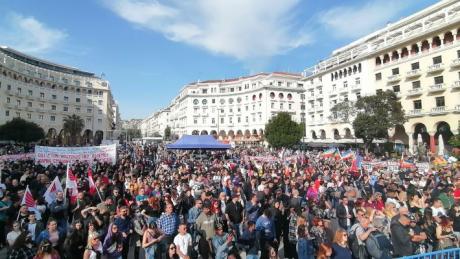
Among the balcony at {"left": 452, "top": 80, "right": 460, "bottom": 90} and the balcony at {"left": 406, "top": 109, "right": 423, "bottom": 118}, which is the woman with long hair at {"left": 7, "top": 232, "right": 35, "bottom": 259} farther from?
the balcony at {"left": 406, "top": 109, "right": 423, "bottom": 118}

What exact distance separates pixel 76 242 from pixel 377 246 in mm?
5534

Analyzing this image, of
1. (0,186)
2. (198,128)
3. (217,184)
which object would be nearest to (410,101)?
(217,184)

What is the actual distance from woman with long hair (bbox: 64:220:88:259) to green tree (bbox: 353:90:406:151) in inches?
1384

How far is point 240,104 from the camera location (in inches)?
3167

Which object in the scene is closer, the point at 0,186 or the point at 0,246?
the point at 0,246

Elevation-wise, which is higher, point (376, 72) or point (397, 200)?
point (376, 72)

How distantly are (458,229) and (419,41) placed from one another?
39.1 metres

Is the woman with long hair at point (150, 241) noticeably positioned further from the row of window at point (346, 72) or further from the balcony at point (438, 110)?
the row of window at point (346, 72)

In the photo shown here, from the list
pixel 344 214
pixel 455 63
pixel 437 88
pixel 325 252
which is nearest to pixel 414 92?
pixel 437 88

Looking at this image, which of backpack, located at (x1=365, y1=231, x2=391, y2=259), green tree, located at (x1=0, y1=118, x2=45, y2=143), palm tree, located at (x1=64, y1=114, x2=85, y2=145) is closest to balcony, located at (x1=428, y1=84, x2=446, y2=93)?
backpack, located at (x1=365, y1=231, x2=391, y2=259)

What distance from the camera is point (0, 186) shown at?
9.79 meters

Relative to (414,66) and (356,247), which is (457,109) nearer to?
(414,66)

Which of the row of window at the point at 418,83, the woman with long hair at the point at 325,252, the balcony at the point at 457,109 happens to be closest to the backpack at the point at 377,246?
the woman with long hair at the point at 325,252

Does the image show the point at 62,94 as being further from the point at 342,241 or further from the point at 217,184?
the point at 342,241
